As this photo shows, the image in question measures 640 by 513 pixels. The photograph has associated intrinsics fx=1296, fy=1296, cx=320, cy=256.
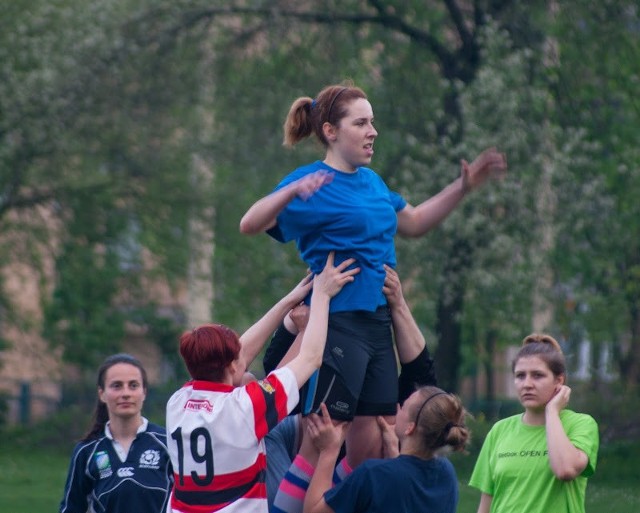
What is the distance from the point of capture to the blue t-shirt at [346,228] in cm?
512

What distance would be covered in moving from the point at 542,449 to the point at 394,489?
108 cm

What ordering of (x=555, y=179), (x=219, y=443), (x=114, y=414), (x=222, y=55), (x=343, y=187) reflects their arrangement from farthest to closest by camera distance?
(x=222, y=55) < (x=555, y=179) < (x=114, y=414) < (x=343, y=187) < (x=219, y=443)

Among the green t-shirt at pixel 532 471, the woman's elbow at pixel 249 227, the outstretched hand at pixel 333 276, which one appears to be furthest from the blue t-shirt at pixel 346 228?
the green t-shirt at pixel 532 471

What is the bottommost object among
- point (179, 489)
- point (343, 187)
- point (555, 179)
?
point (179, 489)

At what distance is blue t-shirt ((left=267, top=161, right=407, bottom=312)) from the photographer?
512 centimetres

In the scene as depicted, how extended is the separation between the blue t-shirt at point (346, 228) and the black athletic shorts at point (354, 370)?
0.07 meters

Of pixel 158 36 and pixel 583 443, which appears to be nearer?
pixel 583 443

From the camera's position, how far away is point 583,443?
18.2ft

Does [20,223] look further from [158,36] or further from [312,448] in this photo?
[312,448]

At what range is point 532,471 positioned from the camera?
18.5ft

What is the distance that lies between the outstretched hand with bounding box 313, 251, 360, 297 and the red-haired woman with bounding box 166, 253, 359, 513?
40cm

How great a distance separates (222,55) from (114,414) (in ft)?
47.5

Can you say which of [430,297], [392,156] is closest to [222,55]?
[392,156]

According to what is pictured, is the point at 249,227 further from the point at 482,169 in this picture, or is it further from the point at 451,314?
the point at 451,314
